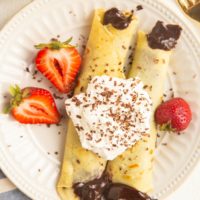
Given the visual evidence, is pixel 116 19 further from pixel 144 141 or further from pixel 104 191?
pixel 104 191

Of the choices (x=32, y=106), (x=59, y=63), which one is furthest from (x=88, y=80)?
(x=32, y=106)

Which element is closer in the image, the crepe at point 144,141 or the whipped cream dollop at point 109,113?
the whipped cream dollop at point 109,113

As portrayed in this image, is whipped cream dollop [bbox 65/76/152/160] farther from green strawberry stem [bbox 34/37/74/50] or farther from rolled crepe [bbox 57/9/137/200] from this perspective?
green strawberry stem [bbox 34/37/74/50]

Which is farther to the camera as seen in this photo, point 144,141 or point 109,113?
point 144,141

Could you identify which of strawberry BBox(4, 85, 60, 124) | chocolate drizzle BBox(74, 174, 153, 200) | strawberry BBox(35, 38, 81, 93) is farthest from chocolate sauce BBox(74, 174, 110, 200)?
strawberry BBox(35, 38, 81, 93)

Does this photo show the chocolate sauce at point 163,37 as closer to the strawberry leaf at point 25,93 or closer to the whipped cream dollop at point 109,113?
the whipped cream dollop at point 109,113

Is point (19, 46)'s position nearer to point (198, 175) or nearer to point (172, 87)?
point (172, 87)

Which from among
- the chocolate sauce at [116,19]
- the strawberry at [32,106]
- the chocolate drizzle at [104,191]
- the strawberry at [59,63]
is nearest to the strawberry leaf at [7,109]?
the strawberry at [32,106]

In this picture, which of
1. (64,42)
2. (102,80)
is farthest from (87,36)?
(102,80)
